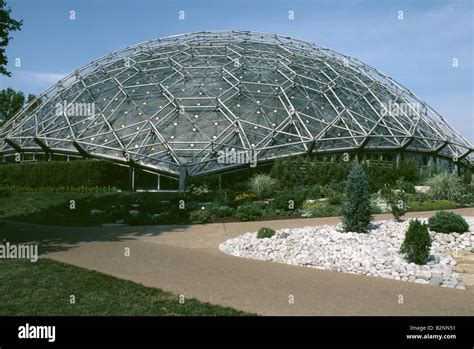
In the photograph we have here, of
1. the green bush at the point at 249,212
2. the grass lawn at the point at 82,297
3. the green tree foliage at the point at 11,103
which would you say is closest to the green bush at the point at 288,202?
the green bush at the point at 249,212

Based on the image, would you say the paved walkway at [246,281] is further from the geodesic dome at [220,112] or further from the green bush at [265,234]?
the geodesic dome at [220,112]

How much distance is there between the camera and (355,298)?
8.21 m

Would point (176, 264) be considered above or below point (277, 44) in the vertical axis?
below

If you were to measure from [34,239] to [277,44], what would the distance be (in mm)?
36049

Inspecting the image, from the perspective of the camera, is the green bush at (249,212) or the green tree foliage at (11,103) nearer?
the green bush at (249,212)

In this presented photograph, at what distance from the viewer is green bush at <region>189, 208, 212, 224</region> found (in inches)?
770

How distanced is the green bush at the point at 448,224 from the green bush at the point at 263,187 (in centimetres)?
1281

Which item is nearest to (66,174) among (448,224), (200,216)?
(200,216)

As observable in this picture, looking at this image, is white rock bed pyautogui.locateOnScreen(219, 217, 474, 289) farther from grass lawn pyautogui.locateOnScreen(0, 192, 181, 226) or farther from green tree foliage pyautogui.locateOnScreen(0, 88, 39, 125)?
green tree foliage pyautogui.locateOnScreen(0, 88, 39, 125)

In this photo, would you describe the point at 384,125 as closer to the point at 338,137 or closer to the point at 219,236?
the point at 338,137

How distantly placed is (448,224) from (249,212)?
9.03 metres

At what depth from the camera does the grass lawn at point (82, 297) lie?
279 inches

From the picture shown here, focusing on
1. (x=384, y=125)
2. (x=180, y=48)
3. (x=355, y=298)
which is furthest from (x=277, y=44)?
(x=355, y=298)
